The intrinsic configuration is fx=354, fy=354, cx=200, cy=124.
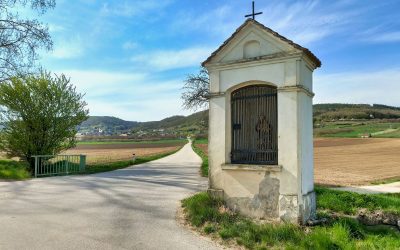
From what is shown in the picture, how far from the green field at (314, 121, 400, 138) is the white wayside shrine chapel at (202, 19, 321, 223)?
7928 cm

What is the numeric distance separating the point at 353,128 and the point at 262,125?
94832 mm

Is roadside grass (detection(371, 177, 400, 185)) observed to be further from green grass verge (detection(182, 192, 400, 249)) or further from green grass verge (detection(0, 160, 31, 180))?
green grass verge (detection(0, 160, 31, 180))

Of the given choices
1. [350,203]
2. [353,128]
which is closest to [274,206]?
[350,203]

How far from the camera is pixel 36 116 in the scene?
17469mm

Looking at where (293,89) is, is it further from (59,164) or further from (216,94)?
(59,164)

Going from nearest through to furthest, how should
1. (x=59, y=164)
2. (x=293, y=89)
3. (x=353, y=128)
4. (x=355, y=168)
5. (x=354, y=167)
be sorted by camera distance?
(x=293, y=89), (x=59, y=164), (x=355, y=168), (x=354, y=167), (x=353, y=128)

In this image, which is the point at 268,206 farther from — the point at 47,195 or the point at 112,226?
the point at 47,195

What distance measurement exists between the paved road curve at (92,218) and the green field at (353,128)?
78763 millimetres

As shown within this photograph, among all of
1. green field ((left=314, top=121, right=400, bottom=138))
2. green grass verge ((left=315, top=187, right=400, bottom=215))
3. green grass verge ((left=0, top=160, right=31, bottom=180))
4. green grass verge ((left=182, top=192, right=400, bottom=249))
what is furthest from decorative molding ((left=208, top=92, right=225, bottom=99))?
green field ((left=314, top=121, right=400, bottom=138))

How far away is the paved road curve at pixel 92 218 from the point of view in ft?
19.5

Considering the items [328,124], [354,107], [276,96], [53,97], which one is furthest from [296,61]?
[354,107]

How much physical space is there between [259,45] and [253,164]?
2599 mm

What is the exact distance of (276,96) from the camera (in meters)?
7.66

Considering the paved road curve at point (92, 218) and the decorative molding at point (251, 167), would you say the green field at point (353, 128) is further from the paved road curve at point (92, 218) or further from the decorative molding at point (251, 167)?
the decorative molding at point (251, 167)
